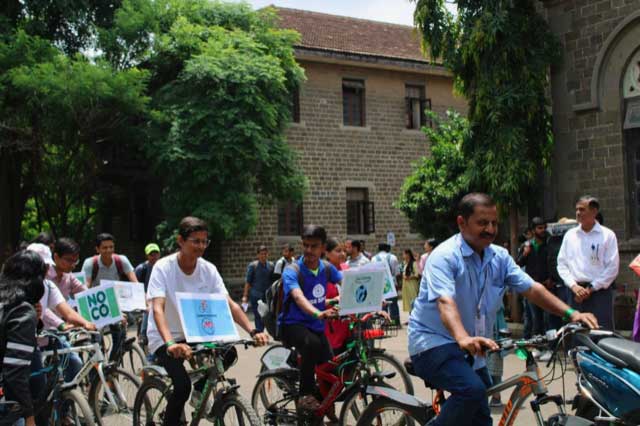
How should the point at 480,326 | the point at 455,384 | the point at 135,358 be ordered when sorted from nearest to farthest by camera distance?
the point at 455,384 < the point at 480,326 < the point at 135,358

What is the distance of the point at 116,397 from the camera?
7.53 metres

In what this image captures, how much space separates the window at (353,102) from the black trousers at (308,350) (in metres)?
24.0

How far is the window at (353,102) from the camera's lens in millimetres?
31078

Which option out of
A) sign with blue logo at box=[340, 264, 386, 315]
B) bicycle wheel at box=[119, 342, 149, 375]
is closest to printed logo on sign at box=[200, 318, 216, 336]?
sign with blue logo at box=[340, 264, 386, 315]

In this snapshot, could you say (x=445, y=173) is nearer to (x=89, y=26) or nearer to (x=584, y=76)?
(x=584, y=76)

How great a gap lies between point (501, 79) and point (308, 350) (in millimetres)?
10471

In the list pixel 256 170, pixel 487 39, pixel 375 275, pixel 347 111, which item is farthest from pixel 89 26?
pixel 375 275

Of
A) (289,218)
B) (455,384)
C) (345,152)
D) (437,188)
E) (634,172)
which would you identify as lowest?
(455,384)

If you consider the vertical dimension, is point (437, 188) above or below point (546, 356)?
above

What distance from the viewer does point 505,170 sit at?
54.1 ft

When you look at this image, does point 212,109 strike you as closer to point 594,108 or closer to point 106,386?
point 594,108

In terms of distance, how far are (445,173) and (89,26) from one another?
12.4 metres

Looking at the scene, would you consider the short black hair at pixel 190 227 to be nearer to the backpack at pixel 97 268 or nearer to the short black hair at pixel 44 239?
the short black hair at pixel 44 239

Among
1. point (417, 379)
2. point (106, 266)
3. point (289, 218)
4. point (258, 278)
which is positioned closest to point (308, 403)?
point (417, 379)
